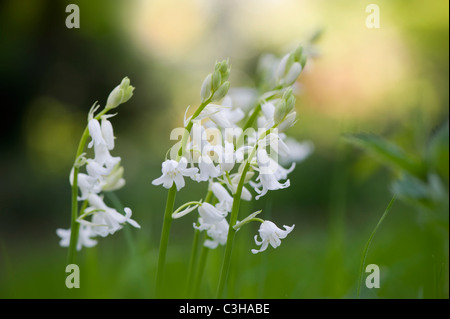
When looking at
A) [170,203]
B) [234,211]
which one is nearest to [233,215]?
[234,211]

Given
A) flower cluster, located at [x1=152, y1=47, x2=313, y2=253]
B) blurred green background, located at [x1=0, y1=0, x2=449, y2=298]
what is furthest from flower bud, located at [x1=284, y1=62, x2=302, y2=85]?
blurred green background, located at [x1=0, y1=0, x2=449, y2=298]

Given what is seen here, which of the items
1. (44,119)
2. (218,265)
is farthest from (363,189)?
(44,119)

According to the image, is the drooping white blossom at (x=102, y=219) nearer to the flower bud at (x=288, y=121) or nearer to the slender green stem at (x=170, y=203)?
the slender green stem at (x=170, y=203)

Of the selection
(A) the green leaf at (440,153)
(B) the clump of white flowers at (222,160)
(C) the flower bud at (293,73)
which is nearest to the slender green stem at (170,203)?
(B) the clump of white flowers at (222,160)

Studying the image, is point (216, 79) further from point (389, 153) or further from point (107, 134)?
point (389, 153)

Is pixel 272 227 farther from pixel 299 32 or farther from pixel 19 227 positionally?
pixel 299 32

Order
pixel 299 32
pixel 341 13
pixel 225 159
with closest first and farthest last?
pixel 225 159, pixel 341 13, pixel 299 32

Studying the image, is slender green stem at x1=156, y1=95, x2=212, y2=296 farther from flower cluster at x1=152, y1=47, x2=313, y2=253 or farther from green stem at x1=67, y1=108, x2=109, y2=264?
green stem at x1=67, y1=108, x2=109, y2=264
